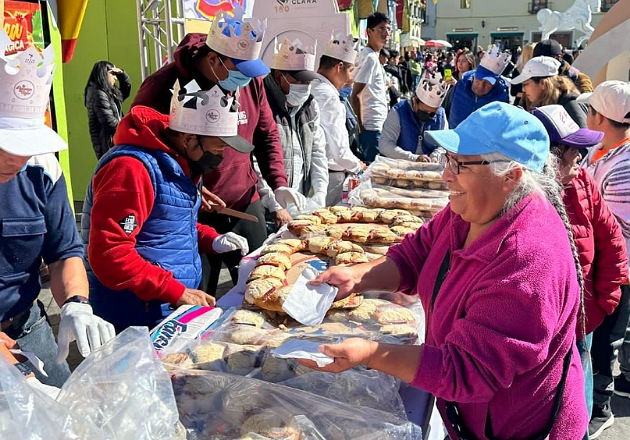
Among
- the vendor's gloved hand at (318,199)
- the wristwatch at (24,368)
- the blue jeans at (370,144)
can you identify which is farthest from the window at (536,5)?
A: the wristwatch at (24,368)

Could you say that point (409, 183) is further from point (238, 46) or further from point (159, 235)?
point (159, 235)

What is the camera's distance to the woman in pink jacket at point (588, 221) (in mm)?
2324

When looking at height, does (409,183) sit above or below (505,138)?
below

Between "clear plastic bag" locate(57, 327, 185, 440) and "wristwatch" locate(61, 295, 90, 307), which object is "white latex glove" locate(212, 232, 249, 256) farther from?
"clear plastic bag" locate(57, 327, 185, 440)

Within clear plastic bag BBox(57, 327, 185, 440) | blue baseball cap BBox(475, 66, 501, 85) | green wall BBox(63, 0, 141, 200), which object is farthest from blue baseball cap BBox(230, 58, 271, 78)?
green wall BBox(63, 0, 141, 200)

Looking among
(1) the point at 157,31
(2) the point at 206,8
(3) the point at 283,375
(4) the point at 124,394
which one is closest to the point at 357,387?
(3) the point at 283,375

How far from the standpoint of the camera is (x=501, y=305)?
1351mm

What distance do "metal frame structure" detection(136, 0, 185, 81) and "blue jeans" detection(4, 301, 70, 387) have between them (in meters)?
4.13

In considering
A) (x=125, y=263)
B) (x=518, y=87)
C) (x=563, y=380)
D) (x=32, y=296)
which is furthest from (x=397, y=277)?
(x=518, y=87)

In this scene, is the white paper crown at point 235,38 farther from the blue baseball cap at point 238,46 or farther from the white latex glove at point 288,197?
the white latex glove at point 288,197

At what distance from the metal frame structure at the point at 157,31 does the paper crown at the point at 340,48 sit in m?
1.85

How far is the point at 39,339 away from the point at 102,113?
4433 mm

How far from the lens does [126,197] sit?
207 cm

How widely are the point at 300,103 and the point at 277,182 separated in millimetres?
599
